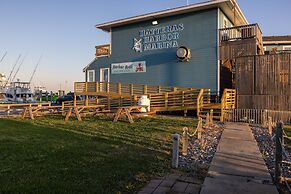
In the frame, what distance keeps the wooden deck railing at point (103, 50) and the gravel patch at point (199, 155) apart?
Answer: 58.8 feet

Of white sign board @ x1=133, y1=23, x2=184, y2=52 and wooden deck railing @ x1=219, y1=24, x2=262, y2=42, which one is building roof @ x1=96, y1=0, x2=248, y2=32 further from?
wooden deck railing @ x1=219, y1=24, x2=262, y2=42

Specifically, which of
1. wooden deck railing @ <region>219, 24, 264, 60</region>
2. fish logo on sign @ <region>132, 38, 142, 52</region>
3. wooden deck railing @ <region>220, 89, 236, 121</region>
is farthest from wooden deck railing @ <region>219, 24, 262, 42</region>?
fish logo on sign @ <region>132, 38, 142, 52</region>

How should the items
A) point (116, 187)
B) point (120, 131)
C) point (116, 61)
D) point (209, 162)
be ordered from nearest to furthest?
1. point (116, 187)
2. point (209, 162)
3. point (120, 131)
4. point (116, 61)

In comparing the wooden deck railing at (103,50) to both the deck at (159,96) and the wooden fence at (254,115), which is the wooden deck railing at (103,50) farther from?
the wooden fence at (254,115)

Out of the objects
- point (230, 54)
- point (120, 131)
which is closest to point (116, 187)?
point (120, 131)

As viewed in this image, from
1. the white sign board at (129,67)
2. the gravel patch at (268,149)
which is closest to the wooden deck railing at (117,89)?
the white sign board at (129,67)

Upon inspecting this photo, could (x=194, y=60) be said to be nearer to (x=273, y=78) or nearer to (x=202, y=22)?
(x=202, y=22)

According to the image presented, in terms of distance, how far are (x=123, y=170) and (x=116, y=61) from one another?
21.0 metres

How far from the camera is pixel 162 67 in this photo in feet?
76.8

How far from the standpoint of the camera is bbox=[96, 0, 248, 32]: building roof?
802 inches

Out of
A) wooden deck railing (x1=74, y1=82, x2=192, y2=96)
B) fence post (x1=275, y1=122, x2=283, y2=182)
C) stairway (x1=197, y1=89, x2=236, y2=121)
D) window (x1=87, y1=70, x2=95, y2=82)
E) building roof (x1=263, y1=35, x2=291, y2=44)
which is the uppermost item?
building roof (x1=263, y1=35, x2=291, y2=44)

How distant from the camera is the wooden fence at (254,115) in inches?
616

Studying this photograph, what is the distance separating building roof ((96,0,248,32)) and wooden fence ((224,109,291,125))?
7914mm

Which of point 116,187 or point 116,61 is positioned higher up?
point 116,61
